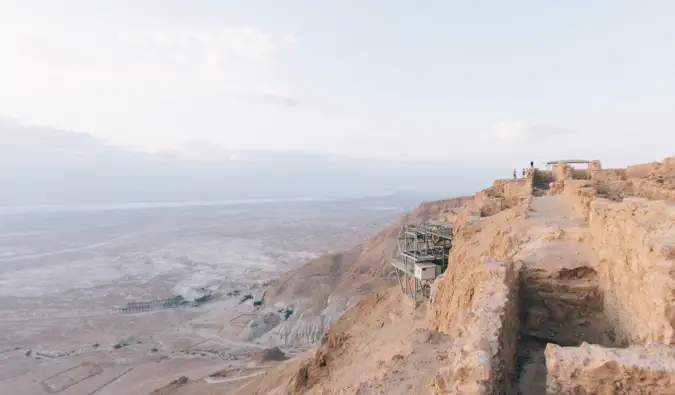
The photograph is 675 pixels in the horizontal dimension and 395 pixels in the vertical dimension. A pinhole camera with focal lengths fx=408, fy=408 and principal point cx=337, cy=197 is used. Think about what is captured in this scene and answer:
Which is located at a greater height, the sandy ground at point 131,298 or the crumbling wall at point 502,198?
the crumbling wall at point 502,198

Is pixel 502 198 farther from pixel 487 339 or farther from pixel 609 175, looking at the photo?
pixel 487 339

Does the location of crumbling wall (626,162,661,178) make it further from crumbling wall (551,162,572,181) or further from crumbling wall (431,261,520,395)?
crumbling wall (431,261,520,395)

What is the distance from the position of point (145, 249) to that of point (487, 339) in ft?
226

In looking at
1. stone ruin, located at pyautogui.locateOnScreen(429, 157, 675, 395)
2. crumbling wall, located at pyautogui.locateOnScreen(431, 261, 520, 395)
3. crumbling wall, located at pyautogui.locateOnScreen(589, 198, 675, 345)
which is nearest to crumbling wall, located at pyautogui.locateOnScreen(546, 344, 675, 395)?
stone ruin, located at pyautogui.locateOnScreen(429, 157, 675, 395)

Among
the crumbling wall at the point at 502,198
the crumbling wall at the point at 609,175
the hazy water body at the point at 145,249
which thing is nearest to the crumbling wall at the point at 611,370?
the crumbling wall at the point at 502,198

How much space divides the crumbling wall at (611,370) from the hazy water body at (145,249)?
42.0 meters

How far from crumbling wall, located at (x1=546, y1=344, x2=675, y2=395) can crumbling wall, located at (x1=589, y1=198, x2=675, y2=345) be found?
3.11ft

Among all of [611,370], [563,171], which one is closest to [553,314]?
[611,370]

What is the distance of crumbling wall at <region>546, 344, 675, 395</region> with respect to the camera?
4.07 metres

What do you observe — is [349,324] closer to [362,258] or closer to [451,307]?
[451,307]

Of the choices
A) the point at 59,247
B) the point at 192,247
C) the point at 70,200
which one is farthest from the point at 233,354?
the point at 70,200

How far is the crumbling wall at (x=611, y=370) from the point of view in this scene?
4070 mm

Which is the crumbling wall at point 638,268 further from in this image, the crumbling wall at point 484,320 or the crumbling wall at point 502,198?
the crumbling wall at point 502,198

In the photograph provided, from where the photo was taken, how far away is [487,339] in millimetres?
5250
